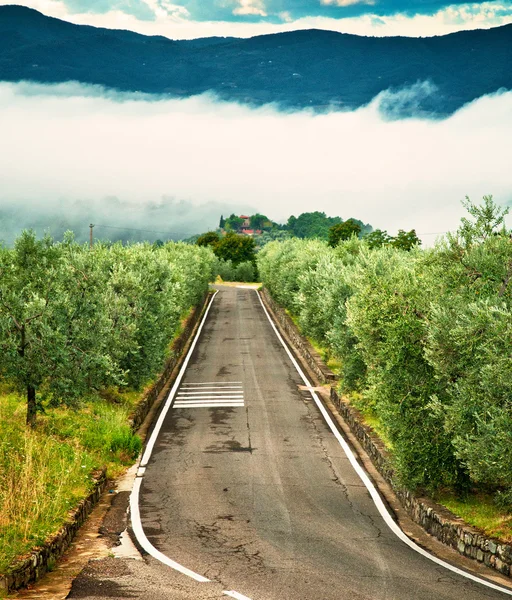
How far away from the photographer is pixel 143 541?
13.3m

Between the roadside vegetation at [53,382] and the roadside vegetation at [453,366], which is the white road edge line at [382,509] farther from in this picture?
the roadside vegetation at [53,382]

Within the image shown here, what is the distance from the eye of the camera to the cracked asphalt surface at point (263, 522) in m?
10.6

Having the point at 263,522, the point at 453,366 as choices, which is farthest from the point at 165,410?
the point at 453,366

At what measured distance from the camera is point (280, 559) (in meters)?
12.0

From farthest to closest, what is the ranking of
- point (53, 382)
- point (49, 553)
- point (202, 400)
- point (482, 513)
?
point (202, 400)
point (53, 382)
point (482, 513)
point (49, 553)

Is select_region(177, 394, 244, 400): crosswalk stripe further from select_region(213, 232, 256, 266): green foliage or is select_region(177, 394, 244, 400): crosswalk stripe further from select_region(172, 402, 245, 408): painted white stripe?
select_region(213, 232, 256, 266): green foliage

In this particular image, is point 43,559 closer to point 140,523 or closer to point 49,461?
point 140,523

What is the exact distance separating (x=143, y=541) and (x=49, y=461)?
140 inches

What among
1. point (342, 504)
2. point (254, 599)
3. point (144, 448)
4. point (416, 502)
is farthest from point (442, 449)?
point (144, 448)

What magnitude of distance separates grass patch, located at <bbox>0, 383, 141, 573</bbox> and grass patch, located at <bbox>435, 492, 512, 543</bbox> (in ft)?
25.3

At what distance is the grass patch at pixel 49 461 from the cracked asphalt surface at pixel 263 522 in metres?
1.11

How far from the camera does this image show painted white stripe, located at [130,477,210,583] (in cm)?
1120

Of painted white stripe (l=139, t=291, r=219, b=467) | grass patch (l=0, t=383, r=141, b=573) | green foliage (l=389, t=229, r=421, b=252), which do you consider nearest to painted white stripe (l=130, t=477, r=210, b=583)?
grass patch (l=0, t=383, r=141, b=573)

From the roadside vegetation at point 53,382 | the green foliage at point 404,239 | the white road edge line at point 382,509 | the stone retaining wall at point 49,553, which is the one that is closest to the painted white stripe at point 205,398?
the white road edge line at point 382,509
